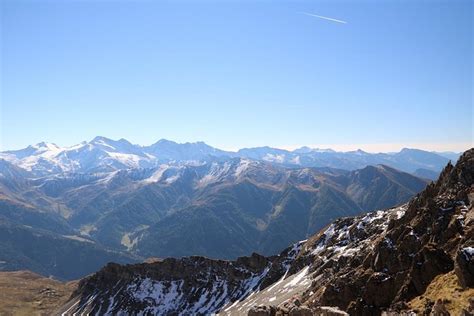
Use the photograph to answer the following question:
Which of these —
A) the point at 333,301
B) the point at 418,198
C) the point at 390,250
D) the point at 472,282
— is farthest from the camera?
the point at 418,198

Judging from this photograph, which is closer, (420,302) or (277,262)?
(420,302)

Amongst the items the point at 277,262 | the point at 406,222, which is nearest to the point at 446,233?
the point at 406,222

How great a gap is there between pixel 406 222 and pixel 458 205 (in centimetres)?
1575

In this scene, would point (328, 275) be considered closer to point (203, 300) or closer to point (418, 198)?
point (418, 198)

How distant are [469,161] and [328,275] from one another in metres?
48.6

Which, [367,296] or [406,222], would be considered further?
[406,222]

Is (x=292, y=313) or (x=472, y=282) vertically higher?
(x=472, y=282)

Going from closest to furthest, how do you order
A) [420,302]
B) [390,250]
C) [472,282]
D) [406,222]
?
[472,282], [420,302], [390,250], [406,222]

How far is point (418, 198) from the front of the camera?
12200cm

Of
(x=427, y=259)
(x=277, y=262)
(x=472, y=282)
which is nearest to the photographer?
(x=472, y=282)

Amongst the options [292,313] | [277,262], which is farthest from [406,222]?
[277,262]

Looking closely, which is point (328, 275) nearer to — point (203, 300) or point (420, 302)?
point (420, 302)

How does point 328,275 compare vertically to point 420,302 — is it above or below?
below

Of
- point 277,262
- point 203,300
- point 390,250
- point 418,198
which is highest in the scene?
point 418,198
